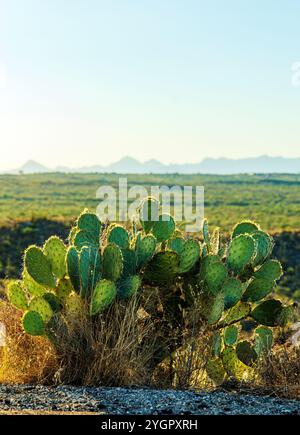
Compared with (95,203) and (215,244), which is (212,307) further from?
(95,203)

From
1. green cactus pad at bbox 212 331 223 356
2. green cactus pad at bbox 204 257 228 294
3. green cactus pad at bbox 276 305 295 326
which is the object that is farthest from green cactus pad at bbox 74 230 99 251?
green cactus pad at bbox 276 305 295 326

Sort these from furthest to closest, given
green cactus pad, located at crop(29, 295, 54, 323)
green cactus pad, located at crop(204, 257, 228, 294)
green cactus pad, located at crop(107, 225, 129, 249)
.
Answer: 1. green cactus pad, located at crop(107, 225, 129, 249)
2. green cactus pad, located at crop(204, 257, 228, 294)
3. green cactus pad, located at crop(29, 295, 54, 323)

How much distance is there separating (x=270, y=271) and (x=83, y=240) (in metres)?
1.90

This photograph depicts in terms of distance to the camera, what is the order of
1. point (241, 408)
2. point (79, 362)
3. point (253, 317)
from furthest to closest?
1. point (253, 317)
2. point (79, 362)
3. point (241, 408)

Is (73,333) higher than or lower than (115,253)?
lower

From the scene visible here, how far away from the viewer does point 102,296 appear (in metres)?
6.66

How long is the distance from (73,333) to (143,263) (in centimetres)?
103

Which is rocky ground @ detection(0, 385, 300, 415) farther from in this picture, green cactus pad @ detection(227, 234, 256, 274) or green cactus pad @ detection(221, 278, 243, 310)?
green cactus pad @ detection(227, 234, 256, 274)

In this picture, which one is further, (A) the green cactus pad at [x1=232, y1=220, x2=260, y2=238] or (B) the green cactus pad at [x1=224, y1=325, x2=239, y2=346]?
(A) the green cactus pad at [x1=232, y1=220, x2=260, y2=238]

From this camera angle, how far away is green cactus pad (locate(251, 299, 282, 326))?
7867 millimetres

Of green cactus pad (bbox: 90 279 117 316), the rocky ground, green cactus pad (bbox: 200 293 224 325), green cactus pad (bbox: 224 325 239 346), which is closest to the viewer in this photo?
the rocky ground

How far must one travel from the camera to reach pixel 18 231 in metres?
41.4
